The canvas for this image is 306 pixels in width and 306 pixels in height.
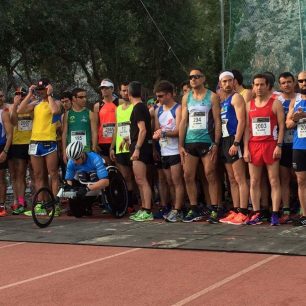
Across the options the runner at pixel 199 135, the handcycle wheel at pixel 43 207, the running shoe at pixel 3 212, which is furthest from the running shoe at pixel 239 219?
the running shoe at pixel 3 212

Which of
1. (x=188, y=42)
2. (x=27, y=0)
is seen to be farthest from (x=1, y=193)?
(x=188, y=42)

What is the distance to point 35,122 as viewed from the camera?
35.0ft

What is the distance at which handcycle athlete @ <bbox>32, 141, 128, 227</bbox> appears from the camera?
9.55 m

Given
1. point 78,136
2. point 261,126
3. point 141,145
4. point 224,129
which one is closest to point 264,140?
point 261,126

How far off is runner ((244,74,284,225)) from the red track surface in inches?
83.0

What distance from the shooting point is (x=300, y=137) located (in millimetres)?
8461

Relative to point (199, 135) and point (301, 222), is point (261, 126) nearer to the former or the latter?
point (199, 135)

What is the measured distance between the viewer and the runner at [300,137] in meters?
8.40

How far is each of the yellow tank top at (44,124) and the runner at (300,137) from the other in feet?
13.5

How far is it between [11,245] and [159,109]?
11.0ft

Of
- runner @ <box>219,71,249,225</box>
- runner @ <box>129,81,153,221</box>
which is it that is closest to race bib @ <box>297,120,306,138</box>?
runner @ <box>219,71,249,225</box>

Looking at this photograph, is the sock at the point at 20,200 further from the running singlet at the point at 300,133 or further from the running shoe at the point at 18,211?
the running singlet at the point at 300,133

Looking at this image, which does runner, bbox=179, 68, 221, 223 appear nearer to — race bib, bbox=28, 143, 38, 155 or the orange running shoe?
the orange running shoe

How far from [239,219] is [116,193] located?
2.22 m
